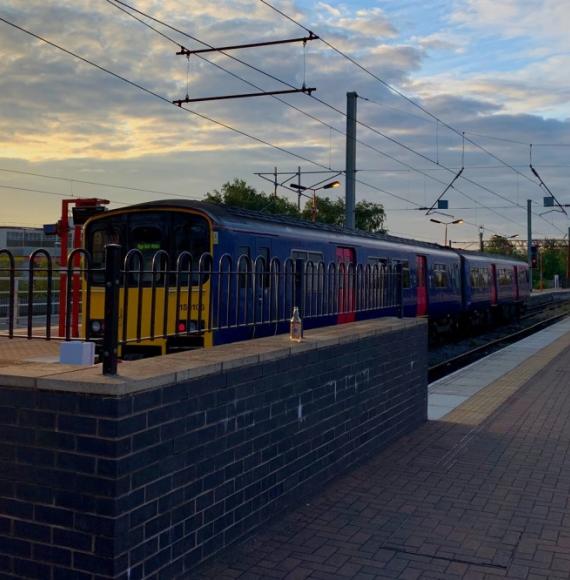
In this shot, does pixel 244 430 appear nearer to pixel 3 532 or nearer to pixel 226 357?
pixel 226 357

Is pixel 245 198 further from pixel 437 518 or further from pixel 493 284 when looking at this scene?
pixel 437 518

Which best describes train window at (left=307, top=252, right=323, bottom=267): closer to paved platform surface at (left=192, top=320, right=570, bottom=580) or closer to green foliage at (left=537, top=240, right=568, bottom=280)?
paved platform surface at (left=192, top=320, right=570, bottom=580)

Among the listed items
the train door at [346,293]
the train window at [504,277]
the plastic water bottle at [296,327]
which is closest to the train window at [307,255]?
the train door at [346,293]

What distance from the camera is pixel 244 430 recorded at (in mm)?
5055

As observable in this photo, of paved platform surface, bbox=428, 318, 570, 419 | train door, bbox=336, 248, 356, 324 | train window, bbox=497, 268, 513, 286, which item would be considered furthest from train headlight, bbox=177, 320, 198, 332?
train window, bbox=497, 268, 513, 286

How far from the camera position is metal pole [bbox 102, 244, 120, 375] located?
157 inches

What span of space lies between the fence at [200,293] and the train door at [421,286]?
9926mm

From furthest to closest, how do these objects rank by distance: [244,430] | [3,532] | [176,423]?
[244,430]
[176,423]
[3,532]

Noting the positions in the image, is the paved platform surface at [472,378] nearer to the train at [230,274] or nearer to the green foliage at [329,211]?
the train at [230,274]

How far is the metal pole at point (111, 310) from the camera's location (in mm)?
4000

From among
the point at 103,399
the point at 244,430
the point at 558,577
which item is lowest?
the point at 558,577

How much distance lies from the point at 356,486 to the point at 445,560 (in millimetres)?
1705

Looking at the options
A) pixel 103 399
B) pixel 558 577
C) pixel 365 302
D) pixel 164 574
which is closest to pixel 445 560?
pixel 558 577

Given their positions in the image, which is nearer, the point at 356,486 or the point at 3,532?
the point at 3,532
